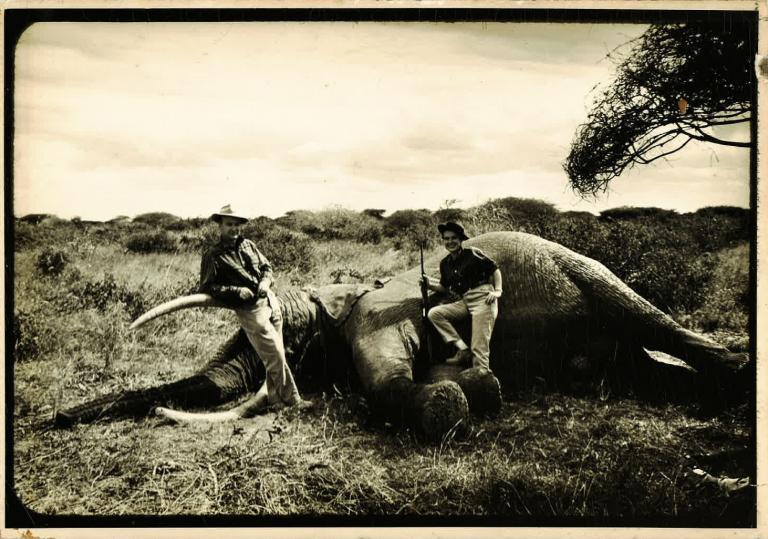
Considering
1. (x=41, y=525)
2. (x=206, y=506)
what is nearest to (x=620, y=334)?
(x=206, y=506)

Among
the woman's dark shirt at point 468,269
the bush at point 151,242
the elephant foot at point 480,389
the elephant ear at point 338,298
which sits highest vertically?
the bush at point 151,242

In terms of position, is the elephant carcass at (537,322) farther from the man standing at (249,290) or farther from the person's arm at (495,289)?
the man standing at (249,290)

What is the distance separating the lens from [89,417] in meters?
6.16

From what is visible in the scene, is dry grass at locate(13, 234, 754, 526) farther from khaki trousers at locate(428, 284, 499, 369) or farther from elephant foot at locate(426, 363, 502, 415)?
khaki trousers at locate(428, 284, 499, 369)

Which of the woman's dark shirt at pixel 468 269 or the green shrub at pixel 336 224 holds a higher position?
the green shrub at pixel 336 224

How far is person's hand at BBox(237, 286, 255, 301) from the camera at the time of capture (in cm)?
617

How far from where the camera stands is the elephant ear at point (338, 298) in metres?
6.81

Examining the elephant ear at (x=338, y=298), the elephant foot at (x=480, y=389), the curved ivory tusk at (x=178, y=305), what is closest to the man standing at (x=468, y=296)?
the elephant foot at (x=480, y=389)

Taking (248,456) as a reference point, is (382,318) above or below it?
above

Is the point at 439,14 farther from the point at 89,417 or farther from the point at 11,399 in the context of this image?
the point at 11,399

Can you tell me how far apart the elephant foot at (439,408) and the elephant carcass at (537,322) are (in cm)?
53

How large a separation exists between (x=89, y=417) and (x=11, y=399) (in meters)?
0.80

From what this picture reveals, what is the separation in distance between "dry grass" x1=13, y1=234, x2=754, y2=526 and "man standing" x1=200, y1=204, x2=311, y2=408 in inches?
11.3

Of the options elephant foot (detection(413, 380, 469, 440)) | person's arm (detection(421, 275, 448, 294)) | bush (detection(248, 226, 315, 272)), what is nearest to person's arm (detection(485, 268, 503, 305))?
person's arm (detection(421, 275, 448, 294))
